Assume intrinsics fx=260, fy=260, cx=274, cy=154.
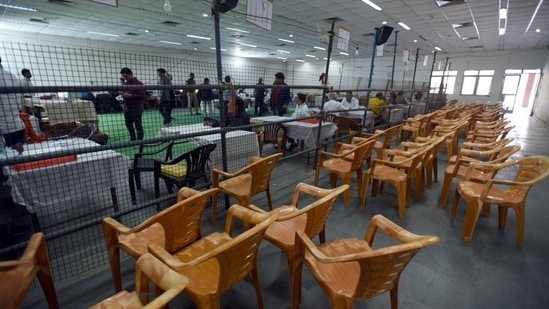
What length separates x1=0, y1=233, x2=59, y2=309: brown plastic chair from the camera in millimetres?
935

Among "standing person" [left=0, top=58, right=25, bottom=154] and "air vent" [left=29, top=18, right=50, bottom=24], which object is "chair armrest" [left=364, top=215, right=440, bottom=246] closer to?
"standing person" [left=0, top=58, right=25, bottom=154]

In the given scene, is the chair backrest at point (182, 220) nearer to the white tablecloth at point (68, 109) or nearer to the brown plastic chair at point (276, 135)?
the brown plastic chair at point (276, 135)

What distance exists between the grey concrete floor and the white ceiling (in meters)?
3.99

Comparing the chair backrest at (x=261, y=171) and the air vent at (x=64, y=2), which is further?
the air vent at (x=64, y=2)

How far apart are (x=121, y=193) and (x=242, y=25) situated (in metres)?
8.45

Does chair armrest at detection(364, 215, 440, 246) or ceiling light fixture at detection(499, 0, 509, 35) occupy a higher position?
ceiling light fixture at detection(499, 0, 509, 35)

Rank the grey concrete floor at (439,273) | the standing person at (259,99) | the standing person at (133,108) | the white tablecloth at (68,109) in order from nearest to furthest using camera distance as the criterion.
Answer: the grey concrete floor at (439,273), the standing person at (133,108), the standing person at (259,99), the white tablecloth at (68,109)

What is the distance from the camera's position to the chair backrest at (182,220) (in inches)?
51.4

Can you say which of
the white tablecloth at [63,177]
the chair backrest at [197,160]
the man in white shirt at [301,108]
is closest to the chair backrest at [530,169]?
the chair backrest at [197,160]

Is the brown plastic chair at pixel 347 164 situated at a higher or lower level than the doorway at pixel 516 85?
lower

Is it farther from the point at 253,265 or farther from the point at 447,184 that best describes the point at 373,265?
the point at 447,184

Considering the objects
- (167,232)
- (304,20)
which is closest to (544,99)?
(304,20)

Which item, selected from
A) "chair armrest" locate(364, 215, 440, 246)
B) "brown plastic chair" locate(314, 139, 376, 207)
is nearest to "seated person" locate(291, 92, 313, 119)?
"brown plastic chair" locate(314, 139, 376, 207)

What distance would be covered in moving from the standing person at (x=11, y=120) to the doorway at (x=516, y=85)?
18142mm
